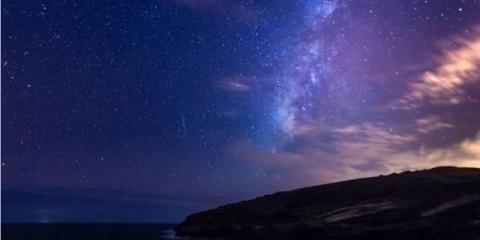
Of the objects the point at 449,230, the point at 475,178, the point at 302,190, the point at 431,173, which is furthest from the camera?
the point at 302,190

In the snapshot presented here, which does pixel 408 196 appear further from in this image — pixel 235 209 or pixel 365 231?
pixel 235 209

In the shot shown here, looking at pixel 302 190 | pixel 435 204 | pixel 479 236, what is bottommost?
pixel 479 236

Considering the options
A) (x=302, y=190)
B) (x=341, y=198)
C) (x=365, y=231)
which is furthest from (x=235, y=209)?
(x=365, y=231)

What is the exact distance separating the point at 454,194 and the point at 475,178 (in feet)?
59.5

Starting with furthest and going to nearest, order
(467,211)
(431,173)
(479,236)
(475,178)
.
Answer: (431,173)
(475,178)
(467,211)
(479,236)

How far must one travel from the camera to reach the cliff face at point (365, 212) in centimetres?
7625

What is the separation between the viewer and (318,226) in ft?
279

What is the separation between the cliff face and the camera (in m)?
76.2

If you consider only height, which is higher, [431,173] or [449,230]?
[431,173]

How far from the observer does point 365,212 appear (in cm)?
8762

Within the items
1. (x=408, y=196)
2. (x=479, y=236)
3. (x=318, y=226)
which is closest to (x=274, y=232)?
(x=318, y=226)

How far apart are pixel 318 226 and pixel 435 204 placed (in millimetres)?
21086

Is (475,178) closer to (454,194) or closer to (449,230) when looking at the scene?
(454,194)

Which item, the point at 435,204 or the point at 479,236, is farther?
the point at 435,204
